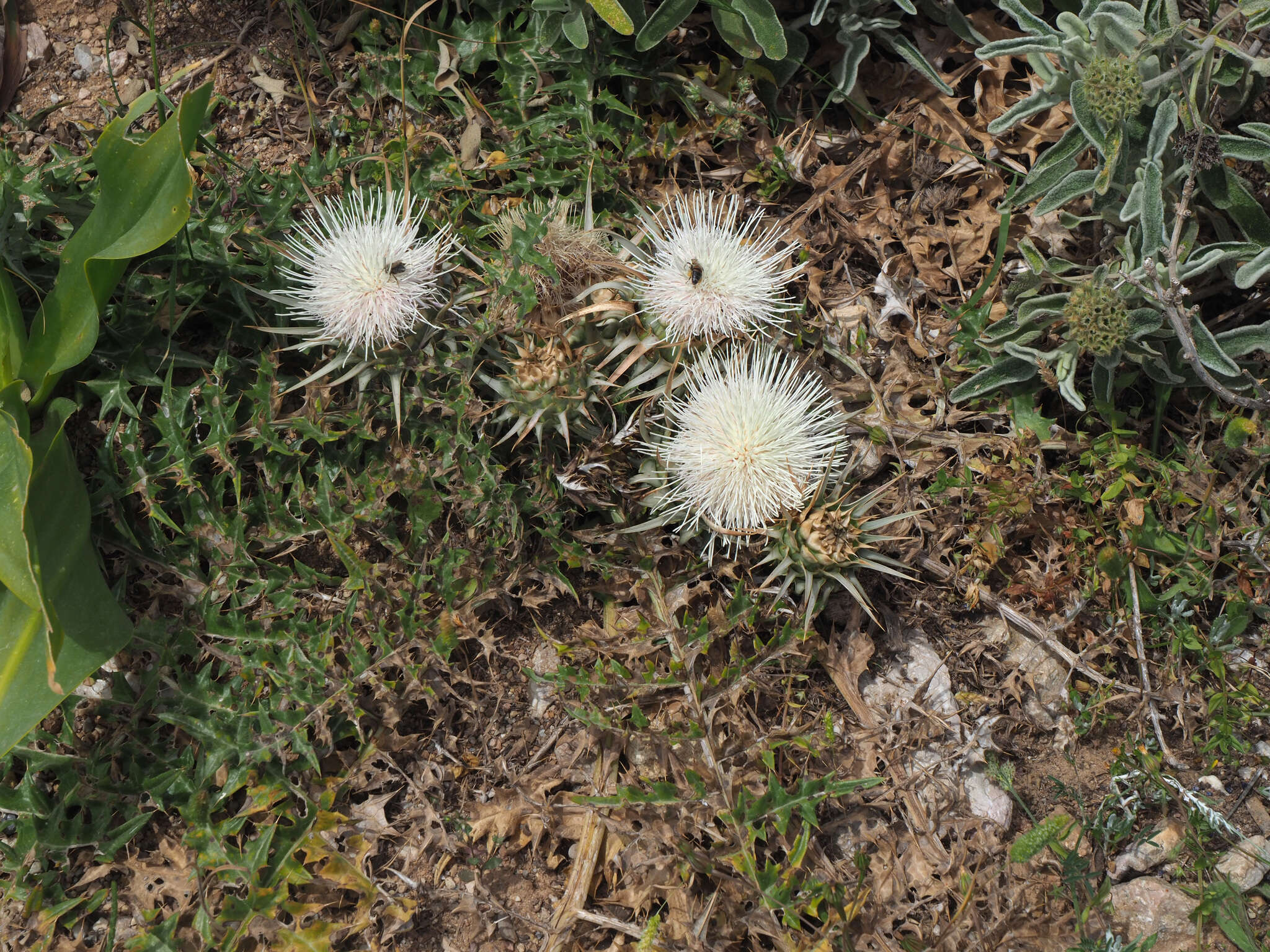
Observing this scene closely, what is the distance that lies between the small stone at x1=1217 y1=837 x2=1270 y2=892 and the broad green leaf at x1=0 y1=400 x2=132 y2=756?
3539 millimetres

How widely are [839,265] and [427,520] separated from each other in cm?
174

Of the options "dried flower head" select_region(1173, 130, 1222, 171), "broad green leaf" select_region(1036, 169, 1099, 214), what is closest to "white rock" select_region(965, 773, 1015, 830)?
"broad green leaf" select_region(1036, 169, 1099, 214)

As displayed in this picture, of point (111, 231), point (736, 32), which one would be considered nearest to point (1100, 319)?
point (736, 32)

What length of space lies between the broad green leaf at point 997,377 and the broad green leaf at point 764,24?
49.0 inches

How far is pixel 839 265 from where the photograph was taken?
3.25 metres

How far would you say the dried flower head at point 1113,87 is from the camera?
8.50ft

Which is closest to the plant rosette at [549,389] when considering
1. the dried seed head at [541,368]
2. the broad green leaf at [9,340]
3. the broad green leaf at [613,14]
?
the dried seed head at [541,368]

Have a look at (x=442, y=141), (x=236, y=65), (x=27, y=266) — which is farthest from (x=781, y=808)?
(x=236, y=65)

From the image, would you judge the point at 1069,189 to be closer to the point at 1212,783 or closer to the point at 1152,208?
the point at 1152,208

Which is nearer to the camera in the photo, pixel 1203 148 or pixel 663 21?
pixel 1203 148

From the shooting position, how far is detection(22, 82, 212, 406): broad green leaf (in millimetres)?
2582

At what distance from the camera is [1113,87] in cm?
260

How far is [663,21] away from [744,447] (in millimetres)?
1472

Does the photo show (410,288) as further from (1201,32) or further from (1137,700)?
(1137,700)
